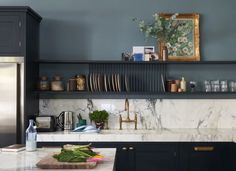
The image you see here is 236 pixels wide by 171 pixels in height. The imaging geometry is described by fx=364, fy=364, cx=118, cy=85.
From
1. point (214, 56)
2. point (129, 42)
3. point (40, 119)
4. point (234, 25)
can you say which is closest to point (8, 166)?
point (40, 119)

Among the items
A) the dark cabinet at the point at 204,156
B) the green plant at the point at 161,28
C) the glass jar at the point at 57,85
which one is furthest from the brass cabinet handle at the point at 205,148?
the glass jar at the point at 57,85

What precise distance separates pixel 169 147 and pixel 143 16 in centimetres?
184

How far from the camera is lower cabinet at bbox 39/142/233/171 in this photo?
4.21 meters

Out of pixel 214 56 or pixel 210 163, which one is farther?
pixel 214 56

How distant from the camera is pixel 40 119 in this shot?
4.46m

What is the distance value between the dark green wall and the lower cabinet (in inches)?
51.2

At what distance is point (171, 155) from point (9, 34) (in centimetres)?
237

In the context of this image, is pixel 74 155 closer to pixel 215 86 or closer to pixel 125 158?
pixel 125 158

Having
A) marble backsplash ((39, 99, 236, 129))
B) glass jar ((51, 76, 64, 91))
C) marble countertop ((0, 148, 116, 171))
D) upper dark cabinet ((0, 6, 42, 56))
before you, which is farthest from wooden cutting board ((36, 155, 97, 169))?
marble backsplash ((39, 99, 236, 129))

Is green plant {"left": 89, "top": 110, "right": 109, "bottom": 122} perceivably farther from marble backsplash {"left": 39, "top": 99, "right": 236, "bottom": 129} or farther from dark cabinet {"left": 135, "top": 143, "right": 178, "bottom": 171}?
dark cabinet {"left": 135, "top": 143, "right": 178, "bottom": 171}

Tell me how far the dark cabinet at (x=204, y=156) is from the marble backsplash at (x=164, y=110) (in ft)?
2.25

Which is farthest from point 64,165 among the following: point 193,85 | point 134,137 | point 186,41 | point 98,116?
point 186,41

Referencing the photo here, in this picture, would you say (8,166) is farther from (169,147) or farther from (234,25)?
(234,25)

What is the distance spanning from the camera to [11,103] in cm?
422
